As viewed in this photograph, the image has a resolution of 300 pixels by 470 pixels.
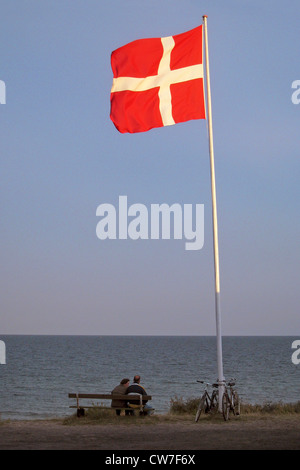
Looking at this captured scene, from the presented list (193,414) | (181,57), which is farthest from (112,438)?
(181,57)

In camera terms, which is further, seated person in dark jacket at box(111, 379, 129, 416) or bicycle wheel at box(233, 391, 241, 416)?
seated person in dark jacket at box(111, 379, 129, 416)

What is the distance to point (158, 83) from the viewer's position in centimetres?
1711

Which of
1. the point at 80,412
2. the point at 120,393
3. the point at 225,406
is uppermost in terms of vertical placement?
the point at 120,393

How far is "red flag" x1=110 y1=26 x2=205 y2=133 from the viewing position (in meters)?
16.8

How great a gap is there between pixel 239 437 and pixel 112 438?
2.51 m

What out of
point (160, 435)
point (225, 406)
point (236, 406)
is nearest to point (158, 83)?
point (225, 406)

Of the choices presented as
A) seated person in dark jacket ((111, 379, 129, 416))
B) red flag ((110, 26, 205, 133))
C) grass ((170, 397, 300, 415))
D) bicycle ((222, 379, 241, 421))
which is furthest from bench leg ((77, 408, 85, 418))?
red flag ((110, 26, 205, 133))

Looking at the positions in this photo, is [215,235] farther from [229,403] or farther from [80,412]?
[80,412]

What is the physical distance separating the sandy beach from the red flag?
24.3 ft

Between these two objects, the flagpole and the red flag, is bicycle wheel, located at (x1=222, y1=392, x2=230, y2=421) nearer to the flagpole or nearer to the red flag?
the flagpole

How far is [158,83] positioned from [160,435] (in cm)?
883

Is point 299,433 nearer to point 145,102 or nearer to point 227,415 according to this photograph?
point 227,415

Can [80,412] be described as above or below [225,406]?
below
